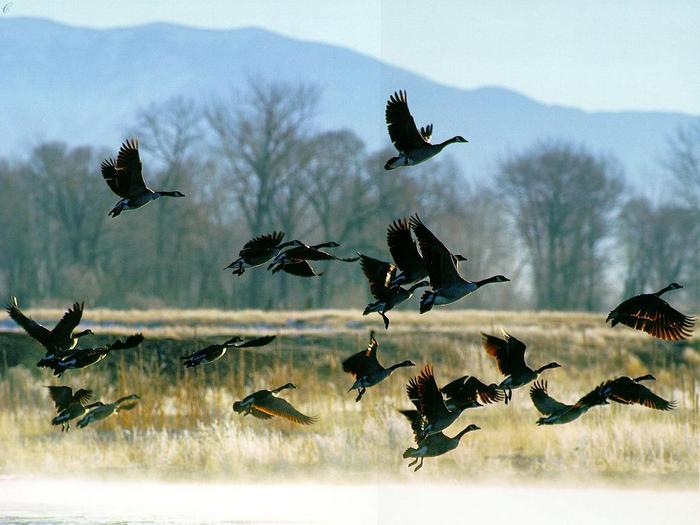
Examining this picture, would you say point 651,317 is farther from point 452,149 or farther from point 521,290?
point 452,149

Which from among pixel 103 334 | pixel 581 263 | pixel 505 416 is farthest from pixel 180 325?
A: pixel 581 263

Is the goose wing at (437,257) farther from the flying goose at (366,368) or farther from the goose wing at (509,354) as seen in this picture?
the flying goose at (366,368)

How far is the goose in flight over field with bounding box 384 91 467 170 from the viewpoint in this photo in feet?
20.6

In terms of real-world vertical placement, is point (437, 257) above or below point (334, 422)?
above

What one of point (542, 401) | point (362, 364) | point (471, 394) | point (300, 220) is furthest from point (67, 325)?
point (300, 220)

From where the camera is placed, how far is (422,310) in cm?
560

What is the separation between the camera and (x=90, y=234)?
2673cm

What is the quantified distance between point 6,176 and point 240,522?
1984cm

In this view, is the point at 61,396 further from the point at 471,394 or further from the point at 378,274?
the point at 471,394

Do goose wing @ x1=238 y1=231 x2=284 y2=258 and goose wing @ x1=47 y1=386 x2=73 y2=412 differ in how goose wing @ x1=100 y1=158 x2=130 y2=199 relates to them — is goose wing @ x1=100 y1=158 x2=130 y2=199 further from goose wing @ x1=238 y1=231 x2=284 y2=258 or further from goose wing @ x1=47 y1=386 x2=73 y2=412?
goose wing @ x1=47 y1=386 x2=73 y2=412

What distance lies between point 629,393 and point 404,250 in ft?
4.17

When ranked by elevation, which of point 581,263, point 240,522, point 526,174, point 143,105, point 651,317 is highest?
point 143,105

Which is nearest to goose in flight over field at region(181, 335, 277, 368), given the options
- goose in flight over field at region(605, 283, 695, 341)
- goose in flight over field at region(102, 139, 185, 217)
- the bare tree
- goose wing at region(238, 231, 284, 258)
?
goose wing at region(238, 231, 284, 258)

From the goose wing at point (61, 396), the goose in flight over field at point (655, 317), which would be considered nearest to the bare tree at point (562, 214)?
the goose wing at point (61, 396)
